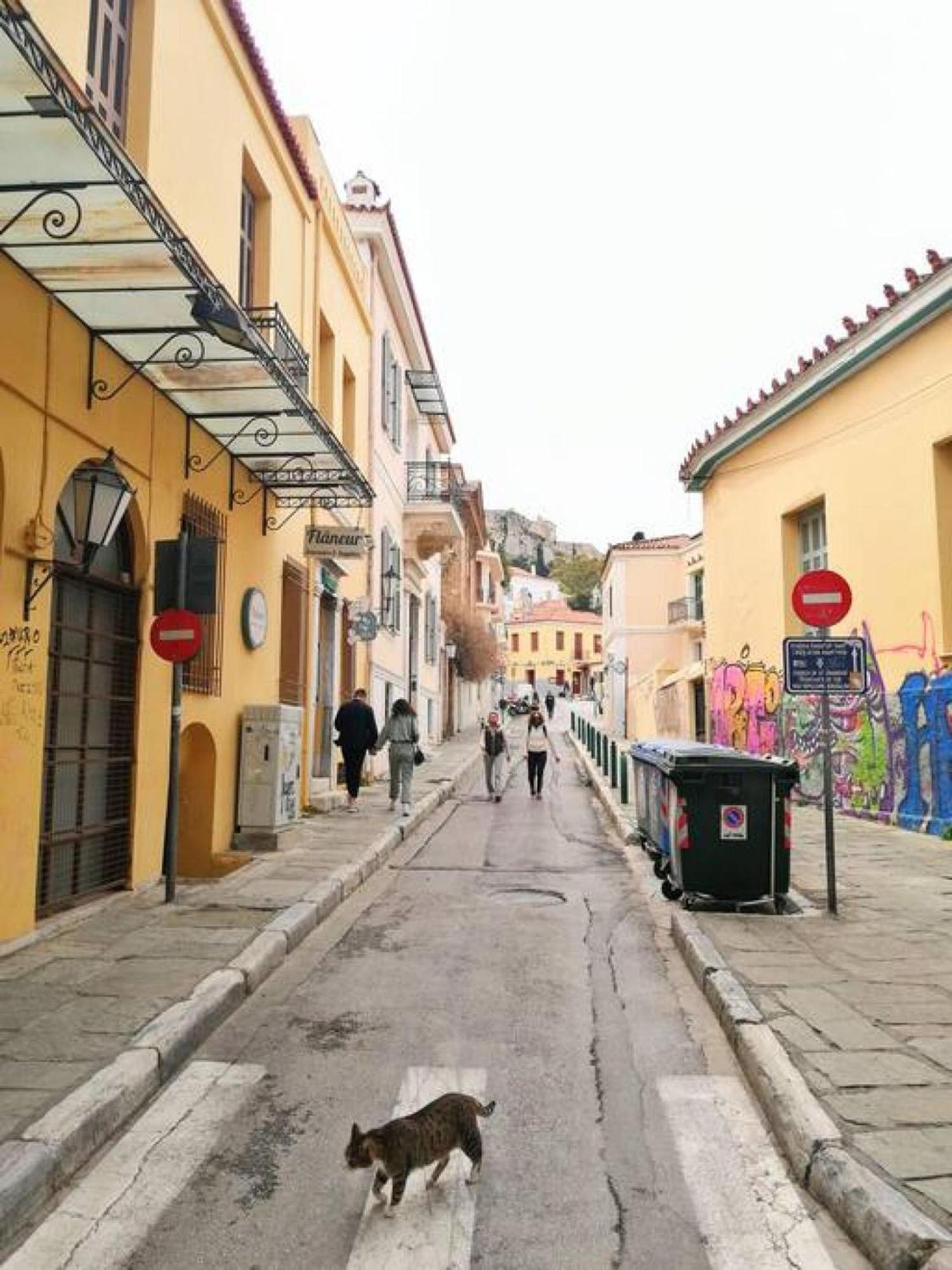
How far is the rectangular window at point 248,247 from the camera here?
10453mm

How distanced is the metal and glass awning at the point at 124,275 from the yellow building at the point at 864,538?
7211 mm

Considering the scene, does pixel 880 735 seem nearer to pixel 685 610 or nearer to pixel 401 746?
pixel 401 746

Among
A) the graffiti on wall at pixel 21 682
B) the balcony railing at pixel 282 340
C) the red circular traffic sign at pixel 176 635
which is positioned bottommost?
the graffiti on wall at pixel 21 682

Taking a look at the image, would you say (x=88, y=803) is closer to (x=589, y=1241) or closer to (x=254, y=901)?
(x=254, y=901)

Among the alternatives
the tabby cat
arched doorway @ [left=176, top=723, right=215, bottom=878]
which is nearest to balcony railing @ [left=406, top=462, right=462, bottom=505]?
arched doorway @ [left=176, top=723, right=215, bottom=878]

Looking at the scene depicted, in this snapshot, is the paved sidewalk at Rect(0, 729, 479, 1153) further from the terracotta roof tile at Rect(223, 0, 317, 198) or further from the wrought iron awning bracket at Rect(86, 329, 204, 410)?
the terracotta roof tile at Rect(223, 0, 317, 198)

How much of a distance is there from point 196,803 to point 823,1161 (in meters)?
7.39

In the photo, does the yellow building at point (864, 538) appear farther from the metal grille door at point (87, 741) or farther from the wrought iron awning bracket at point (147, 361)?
the metal grille door at point (87, 741)

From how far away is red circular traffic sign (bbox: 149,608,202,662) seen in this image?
7320 millimetres

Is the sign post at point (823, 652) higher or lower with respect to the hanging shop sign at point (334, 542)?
lower

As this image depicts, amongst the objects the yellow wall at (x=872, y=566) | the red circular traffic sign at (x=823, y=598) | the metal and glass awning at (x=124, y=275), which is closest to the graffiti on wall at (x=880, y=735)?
the yellow wall at (x=872, y=566)

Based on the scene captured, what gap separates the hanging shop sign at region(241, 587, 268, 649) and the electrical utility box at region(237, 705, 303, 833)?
77 cm

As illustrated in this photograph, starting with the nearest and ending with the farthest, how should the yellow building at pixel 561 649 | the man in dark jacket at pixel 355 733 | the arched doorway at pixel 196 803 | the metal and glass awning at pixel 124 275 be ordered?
the metal and glass awning at pixel 124 275, the arched doorway at pixel 196 803, the man in dark jacket at pixel 355 733, the yellow building at pixel 561 649

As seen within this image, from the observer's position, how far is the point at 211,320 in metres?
6.25
